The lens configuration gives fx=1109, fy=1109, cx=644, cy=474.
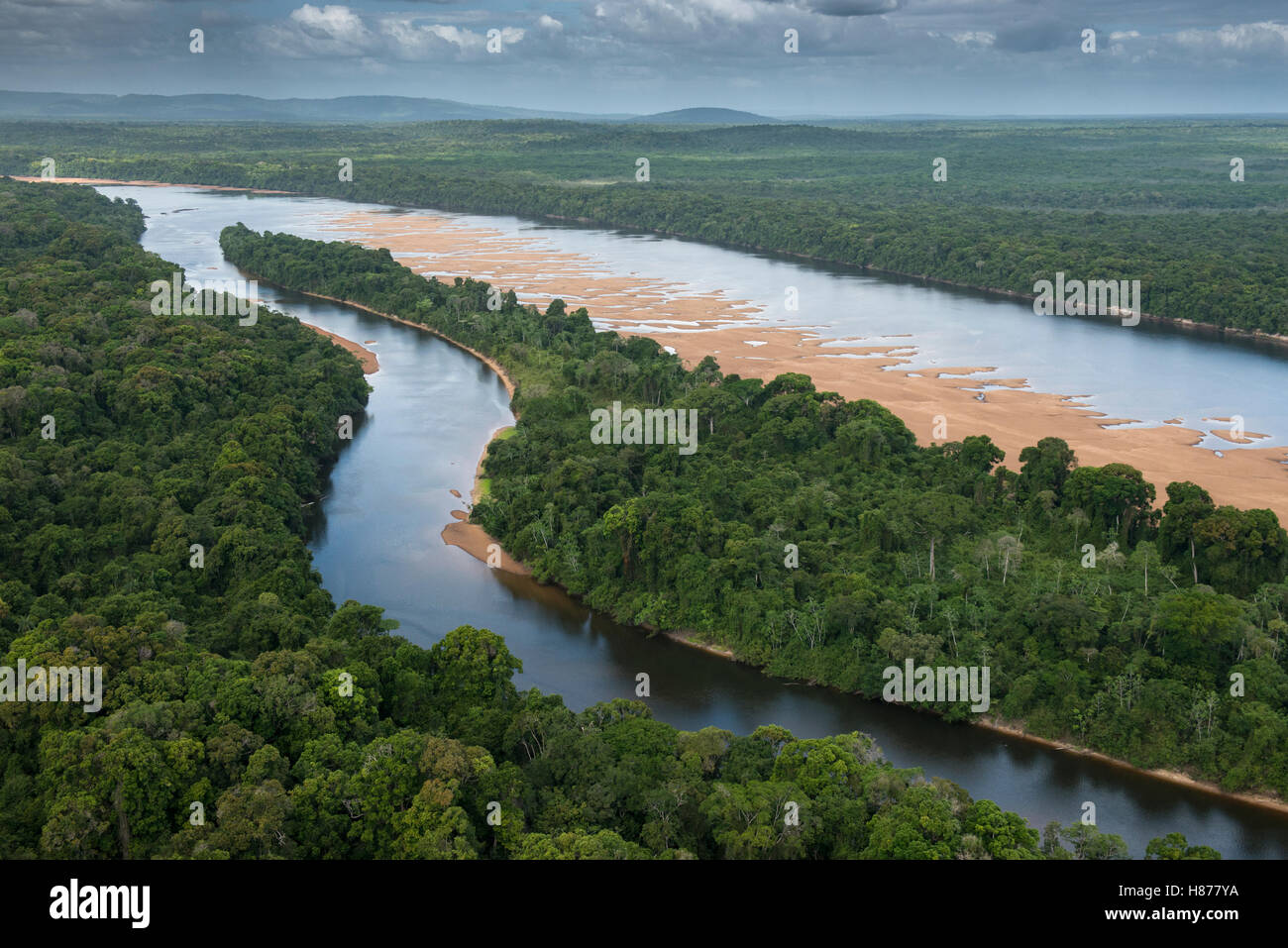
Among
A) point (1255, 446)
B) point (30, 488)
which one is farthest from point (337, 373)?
point (1255, 446)

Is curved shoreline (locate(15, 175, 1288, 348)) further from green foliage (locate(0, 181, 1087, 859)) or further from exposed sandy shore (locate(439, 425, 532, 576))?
exposed sandy shore (locate(439, 425, 532, 576))

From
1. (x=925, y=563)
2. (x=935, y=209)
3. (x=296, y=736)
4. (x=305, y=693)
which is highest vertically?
(x=935, y=209)

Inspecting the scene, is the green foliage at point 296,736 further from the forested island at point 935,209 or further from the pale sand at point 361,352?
the forested island at point 935,209

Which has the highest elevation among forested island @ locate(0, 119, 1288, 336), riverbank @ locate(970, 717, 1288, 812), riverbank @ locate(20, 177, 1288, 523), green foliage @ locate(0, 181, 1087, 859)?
forested island @ locate(0, 119, 1288, 336)

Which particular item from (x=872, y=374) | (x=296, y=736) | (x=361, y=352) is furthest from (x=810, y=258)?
(x=296, y=736)

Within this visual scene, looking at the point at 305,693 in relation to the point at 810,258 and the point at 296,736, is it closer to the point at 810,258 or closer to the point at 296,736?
the point at 296,736

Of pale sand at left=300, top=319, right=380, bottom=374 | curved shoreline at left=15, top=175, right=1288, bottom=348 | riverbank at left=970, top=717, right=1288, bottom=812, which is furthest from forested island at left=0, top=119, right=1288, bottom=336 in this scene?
riverbank at left=970, top=717, right=1288, bottom=812
